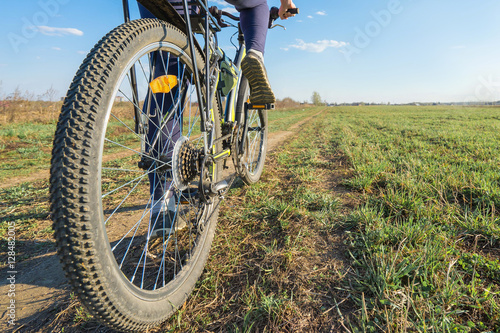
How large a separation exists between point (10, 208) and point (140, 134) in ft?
7.01

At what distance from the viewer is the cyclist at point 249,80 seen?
1.59m

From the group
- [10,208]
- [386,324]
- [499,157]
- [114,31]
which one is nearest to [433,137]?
[499,157]

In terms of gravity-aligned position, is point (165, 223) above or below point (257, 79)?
below

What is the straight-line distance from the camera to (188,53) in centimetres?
149

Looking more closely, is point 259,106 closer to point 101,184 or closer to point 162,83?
point 162,83

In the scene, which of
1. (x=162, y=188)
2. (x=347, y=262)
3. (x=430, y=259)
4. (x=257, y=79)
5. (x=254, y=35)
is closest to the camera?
(x=430, y=259)

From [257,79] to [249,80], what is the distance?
7 cm

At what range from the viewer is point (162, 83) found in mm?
1452

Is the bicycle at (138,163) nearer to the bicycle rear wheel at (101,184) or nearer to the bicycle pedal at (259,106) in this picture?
the bicycle rear wheel at (101,184)

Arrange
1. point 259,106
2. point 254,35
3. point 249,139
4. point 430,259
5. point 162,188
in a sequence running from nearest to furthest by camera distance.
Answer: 1. point 430,259
2. point 162,188
3. point 254,35
4. point 259,106
5. point 249,139

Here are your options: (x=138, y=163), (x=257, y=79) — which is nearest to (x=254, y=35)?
(x=257, y=79)

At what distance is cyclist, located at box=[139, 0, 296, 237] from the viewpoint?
1.59 meters

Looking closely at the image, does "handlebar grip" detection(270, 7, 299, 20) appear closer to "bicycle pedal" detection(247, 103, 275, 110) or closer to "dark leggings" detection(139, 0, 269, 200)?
"dark leggings" detection(139, 0, 269, 200)

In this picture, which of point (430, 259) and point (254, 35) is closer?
point (430, 259)
